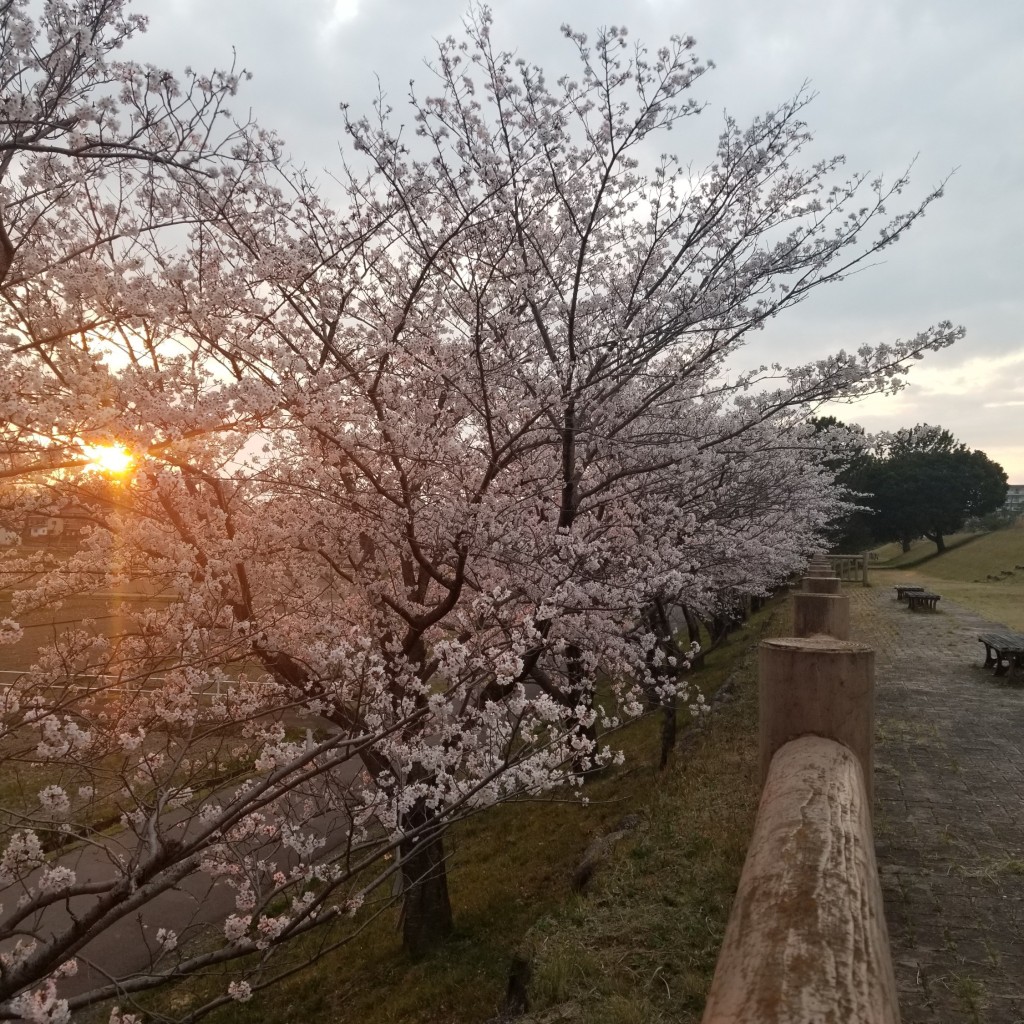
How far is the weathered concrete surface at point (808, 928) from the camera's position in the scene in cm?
97

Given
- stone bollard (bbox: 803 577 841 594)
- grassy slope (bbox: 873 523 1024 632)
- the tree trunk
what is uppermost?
stone bollard (bbox: 803 577 841 594)

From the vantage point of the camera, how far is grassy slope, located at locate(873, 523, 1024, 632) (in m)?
21.1

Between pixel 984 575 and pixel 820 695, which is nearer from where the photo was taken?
pixel 820 695

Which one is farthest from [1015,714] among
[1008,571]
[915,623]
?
[1008,571]

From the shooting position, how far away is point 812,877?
1240mm

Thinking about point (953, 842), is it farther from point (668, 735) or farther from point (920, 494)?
point (920, 494)

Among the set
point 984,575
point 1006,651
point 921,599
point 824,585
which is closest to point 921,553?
point 984,575

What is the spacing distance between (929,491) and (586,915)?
47.7 metres

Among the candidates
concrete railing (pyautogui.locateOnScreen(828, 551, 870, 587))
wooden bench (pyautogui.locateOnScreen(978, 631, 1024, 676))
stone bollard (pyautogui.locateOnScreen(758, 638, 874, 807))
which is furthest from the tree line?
stone bollard (pyautogui.locateOnScreen(758, 638, 874, 807))

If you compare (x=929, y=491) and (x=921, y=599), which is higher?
(x=929, y=491)

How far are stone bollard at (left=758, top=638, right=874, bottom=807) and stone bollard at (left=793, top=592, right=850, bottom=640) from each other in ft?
7.76

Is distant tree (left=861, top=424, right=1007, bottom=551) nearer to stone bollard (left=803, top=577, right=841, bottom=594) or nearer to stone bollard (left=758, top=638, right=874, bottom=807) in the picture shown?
stone bollard (left=803, top=577, right=841, bottom=594)

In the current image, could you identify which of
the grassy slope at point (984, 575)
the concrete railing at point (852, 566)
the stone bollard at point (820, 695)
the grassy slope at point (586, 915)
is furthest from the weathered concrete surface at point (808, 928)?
the concrete railing at point (852, 566)

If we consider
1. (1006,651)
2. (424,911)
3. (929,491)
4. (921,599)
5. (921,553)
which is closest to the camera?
(424,911)
